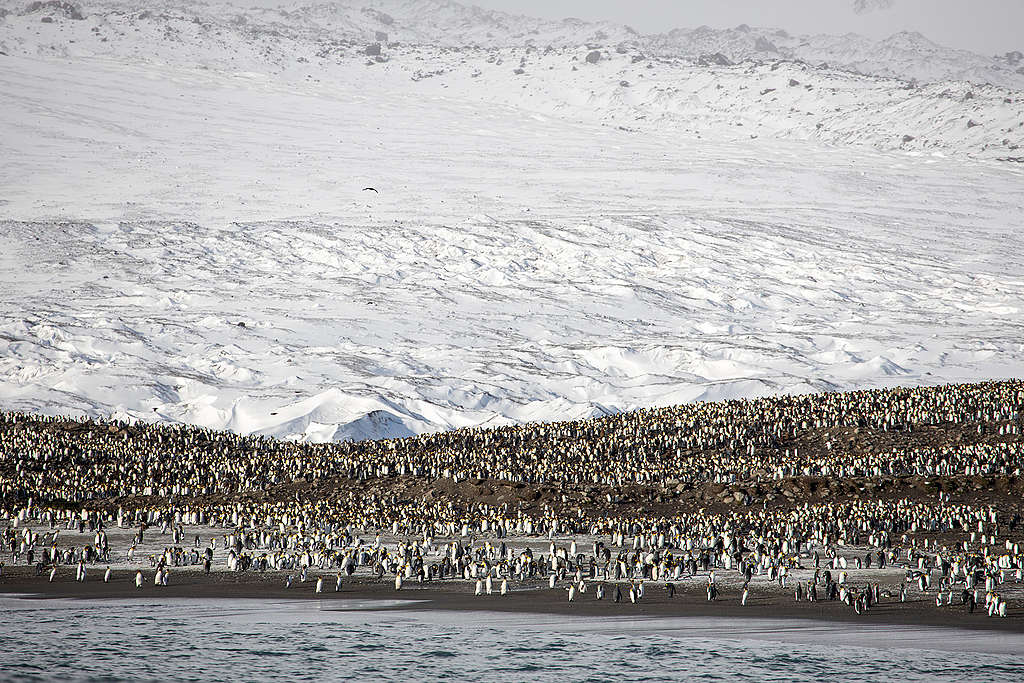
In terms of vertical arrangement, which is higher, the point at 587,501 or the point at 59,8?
the point at 59,8

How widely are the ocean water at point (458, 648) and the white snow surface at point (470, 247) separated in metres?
22.4

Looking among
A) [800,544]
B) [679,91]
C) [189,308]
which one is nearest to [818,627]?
[800,544]

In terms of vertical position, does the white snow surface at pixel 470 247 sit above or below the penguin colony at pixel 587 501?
above

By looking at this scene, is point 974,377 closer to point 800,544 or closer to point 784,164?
point 800,544

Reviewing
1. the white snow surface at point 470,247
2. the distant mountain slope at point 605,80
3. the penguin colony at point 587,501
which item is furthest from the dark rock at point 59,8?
the penguin colony at point 587,501

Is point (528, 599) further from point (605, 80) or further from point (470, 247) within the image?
point (605, 80)

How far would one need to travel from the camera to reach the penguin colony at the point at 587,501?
52.5 feet

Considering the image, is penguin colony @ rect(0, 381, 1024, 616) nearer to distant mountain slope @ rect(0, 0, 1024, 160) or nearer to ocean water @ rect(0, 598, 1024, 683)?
ocean water @ rect(0, 598, 1024, 683)

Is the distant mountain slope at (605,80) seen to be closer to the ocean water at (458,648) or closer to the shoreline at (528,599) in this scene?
the shoreline at (528,599)

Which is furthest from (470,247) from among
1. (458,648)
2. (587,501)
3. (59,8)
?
(59,8)

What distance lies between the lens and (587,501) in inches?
907

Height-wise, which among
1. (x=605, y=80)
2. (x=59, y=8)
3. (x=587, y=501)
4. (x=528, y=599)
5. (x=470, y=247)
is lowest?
(x=528, y=599)

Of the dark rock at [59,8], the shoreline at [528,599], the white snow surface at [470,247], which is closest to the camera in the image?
the shoreline at [528,599]

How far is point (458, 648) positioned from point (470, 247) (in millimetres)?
51700
